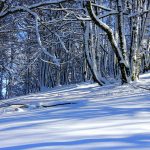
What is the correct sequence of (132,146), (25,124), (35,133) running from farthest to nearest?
1. (25,124)
2. (35,133)
3. (132,146)

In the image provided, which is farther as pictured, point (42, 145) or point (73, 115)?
point (73, 115)

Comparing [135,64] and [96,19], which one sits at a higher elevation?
[96,19]

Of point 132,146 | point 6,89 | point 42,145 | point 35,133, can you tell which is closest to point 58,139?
point 42,145

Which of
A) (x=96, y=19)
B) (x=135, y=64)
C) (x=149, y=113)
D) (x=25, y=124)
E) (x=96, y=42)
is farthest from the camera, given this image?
(x=96, y=42)

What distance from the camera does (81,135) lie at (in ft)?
15.1

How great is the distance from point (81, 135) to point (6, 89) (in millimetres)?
40271

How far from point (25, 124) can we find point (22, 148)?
1.75 m

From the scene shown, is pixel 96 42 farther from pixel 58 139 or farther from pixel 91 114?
pixel 58 139

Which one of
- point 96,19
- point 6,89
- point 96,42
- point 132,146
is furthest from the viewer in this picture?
point 6,89

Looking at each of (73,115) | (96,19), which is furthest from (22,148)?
(96,19)

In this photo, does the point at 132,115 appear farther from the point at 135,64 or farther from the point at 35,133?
the point at 135,64

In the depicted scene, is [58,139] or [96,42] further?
[96,42]

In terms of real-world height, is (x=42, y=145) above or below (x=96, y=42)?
below

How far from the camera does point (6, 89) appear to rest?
44.0 metres
